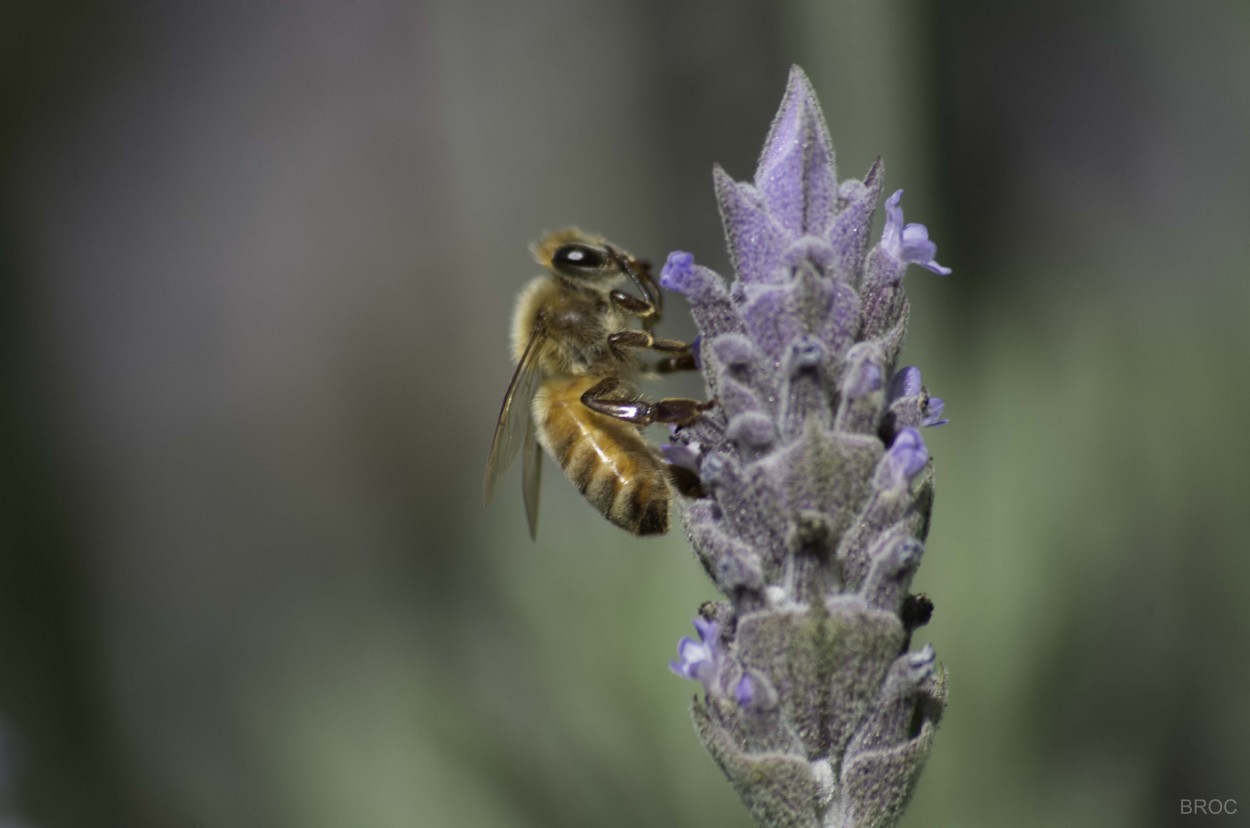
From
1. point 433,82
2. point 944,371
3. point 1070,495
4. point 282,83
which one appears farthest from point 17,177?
point 1070,495

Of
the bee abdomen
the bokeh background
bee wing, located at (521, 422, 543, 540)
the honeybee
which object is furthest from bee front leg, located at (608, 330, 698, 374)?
the bokeh background

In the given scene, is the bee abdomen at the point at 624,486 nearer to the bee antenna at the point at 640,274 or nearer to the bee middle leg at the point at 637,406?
the bee middle leg at the point at 637,406

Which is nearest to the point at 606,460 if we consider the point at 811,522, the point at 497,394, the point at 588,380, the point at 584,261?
the point at 588,380

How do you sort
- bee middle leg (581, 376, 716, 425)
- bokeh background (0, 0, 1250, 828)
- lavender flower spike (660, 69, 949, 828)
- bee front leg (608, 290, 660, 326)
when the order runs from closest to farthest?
1. lavender flower spike (660, 69, 949, 828)
2. bee middle leg (581, 376, 716, 425)
3. bee front leg (608, 290, 660, 326)
4. bokeh background (0, 0, 1250, 828)

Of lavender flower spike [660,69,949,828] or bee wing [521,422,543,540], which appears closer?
lavender flower spike [660,69,949,828]

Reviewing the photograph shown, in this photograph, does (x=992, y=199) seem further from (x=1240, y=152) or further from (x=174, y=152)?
(x=174, y=152)

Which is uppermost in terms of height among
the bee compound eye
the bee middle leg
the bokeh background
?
the bee compound eye

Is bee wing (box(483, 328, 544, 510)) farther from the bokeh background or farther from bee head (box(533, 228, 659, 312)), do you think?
the bokeh background
